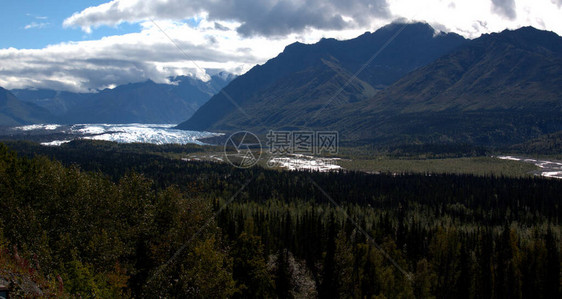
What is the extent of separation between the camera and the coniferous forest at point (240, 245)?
154 ft

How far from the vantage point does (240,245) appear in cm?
7306

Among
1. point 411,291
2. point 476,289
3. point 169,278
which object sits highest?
point 169,278

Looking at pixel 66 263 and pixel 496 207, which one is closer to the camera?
pixel 66 263

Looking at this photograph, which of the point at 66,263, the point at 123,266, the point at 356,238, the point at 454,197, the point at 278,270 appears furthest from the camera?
the point at 454,197

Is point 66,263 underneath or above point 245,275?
above

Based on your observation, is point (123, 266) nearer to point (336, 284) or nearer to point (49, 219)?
point (49, 219)

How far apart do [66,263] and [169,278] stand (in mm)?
12341

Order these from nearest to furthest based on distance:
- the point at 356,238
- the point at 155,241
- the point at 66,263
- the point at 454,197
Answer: the point at 66,263, the point at 155,241, the point at 356,238, the point at 454,197

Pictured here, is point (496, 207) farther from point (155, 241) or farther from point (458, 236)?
point (155, 241)

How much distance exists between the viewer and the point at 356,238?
10031 centimetres

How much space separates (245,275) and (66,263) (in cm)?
2941

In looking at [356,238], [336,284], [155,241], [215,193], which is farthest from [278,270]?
[215,193]

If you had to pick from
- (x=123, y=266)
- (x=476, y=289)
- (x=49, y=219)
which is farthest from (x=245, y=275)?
(x=476, y=289)

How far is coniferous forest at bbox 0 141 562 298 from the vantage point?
46812 mm
